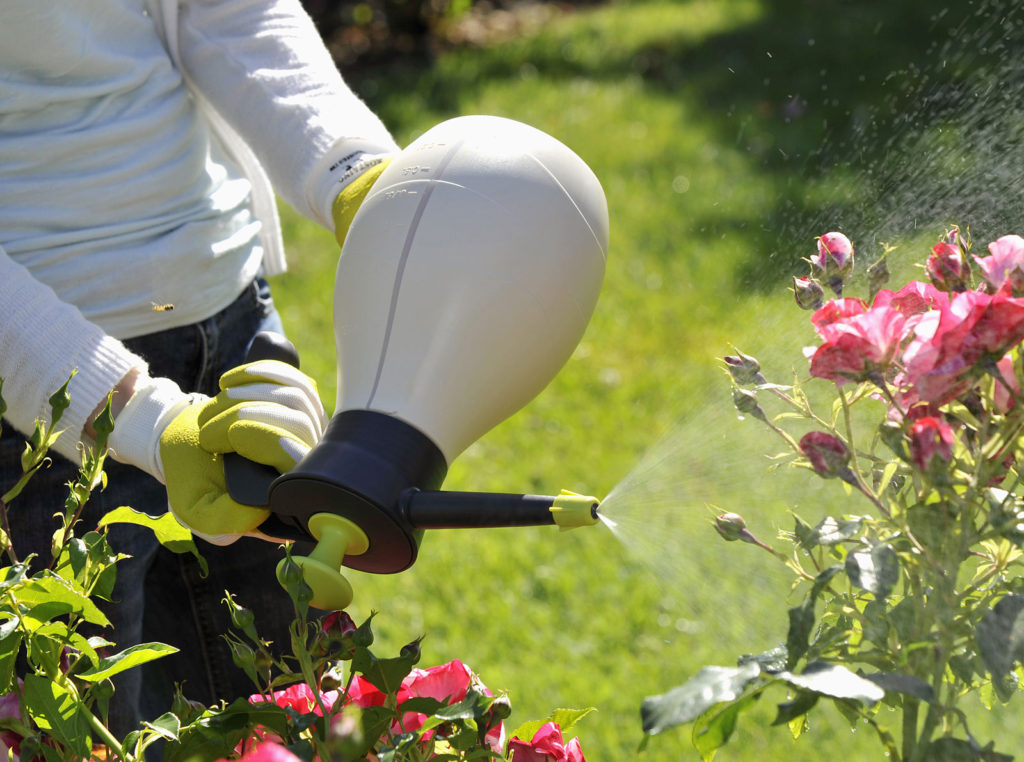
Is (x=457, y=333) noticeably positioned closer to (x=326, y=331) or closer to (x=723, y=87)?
(x=326, y=331)

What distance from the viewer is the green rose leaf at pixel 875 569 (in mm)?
629

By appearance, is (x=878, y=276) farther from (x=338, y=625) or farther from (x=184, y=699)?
(x=184, y=699)

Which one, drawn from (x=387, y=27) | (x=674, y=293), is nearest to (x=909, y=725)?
(x=674, y=293)

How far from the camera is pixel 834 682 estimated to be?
615 millimetres

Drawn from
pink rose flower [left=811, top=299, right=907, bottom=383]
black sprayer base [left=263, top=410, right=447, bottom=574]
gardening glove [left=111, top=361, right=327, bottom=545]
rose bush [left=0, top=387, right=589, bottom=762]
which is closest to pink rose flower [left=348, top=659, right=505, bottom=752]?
rose bush [left=0, top=387, right=589, bottom=762]

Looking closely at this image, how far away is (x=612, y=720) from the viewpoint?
2.61 metres

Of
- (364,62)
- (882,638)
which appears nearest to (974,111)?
(882,638)

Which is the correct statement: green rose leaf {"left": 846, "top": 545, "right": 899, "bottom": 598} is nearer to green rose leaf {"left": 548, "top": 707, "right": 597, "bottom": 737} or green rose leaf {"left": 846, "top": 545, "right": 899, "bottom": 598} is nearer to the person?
green rose leaf {"left": 548, "top": 707, "right": 597, "bottom": 737}

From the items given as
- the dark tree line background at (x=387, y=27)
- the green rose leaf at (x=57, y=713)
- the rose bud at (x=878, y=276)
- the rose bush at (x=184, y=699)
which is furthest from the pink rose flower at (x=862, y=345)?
the dark tree line background at (x=387, y=27)

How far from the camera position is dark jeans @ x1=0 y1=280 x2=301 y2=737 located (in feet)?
4.45

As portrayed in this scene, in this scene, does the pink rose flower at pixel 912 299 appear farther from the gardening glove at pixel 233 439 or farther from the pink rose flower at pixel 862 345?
the gardening glove at pixel 233 439

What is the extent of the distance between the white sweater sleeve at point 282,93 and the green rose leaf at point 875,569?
0.85m

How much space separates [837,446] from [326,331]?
3556mm

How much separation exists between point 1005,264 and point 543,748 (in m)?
0.46
